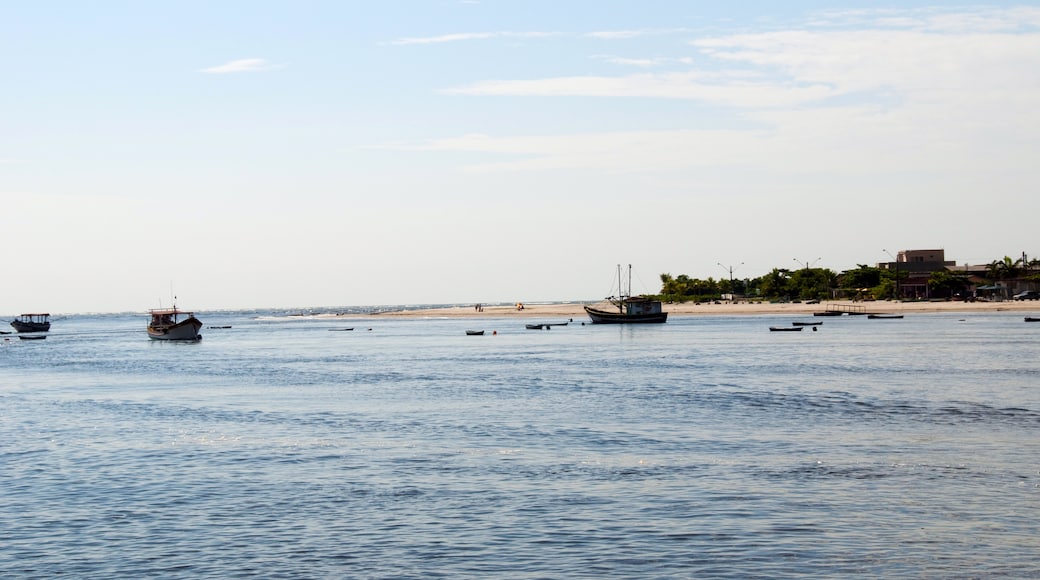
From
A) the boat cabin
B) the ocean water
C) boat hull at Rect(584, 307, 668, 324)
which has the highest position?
the boat cabin

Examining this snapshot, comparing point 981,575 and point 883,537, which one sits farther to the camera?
point 883,537

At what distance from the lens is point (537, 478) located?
26875 mm

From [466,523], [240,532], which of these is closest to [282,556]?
[240,532]

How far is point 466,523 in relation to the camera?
21.9m

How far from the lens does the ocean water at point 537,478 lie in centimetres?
1912

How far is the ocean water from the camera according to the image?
19.1 metres

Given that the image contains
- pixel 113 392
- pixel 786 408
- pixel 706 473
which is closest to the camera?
pixel 706 473

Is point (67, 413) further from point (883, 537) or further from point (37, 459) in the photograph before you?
point (883, 537)

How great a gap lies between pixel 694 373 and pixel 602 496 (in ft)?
130

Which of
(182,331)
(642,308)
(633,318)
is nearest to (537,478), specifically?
(182,331)

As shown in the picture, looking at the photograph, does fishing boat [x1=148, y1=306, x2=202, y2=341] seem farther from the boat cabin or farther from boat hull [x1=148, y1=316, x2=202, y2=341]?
the boat cabin

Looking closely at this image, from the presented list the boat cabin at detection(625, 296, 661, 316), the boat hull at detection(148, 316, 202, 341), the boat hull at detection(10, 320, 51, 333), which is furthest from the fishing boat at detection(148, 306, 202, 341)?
the boat cabin at detection(625, 296, 661, 316)

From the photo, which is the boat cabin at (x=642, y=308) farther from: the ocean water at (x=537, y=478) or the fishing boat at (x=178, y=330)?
the ocean water at (x=537, y=478)

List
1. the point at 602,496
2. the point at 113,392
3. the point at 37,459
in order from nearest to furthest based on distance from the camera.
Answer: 1. the point at 602,496
2. the point at 37,459
3. the point at 113,392
